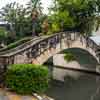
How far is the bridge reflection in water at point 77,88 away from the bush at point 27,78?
13.7 feet

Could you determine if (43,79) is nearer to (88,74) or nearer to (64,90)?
(64,90)

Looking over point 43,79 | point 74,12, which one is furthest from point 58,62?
point 43,79

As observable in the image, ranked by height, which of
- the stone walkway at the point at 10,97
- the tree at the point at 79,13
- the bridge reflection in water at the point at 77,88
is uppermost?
the tree at the point at 79,13

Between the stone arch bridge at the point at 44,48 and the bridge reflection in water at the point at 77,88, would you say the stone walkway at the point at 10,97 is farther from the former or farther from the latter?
the bridge reflection in water at the point at 77,88

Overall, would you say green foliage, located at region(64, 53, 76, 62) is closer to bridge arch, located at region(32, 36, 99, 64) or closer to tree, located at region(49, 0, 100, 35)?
tree, located at region(49, 0, 100, 35)

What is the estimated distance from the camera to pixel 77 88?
21547 millimetres

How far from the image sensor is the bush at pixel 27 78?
43.6 ft

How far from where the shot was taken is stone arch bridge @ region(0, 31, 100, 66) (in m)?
15.4

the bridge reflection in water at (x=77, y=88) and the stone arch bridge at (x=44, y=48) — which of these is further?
the bridge reflection in water at (x=77, y=88)

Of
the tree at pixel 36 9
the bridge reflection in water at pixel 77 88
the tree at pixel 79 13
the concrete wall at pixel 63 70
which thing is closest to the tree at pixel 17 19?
the tree at pixel 36 9

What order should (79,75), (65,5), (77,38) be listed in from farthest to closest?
(65,5) < (79,75) < (77,38)

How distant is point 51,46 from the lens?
1952 cm

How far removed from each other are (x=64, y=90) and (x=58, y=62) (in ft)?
46.6

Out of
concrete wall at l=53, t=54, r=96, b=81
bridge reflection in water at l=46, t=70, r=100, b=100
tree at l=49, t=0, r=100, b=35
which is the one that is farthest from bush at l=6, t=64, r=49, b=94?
tree at l=49, t=0, r=100, b=35
